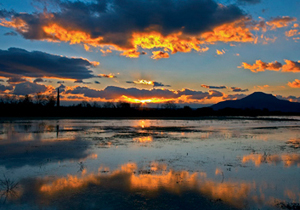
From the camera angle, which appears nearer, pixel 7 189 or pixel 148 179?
pixel 7 189

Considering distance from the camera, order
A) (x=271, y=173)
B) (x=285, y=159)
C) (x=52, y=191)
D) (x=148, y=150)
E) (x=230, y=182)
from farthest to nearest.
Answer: (x=148, y=150)
(x=285, y=159)
(x=271, y=173)
(x=230, y=182)
(x=52, y=191)

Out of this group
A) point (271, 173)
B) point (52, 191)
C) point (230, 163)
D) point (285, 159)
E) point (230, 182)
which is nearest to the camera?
point (52, 191)

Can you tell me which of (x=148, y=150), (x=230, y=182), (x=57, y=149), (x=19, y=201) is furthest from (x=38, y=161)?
(x=230, y=182)

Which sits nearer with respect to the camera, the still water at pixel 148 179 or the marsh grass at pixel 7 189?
the still water at pixel 148 179

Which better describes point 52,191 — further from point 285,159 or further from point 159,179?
point 285,159

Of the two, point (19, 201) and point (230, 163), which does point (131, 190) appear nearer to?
point (19, 201)

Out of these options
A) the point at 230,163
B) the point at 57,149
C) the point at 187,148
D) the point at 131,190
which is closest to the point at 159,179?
the point at 131,190

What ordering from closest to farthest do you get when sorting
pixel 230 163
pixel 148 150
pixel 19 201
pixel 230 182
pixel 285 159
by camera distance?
pixel 19 201 → pixel 230 182 → pixel 230 163 → pixel 285 159 → pixel 148 150

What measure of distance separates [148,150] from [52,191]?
9980 mm

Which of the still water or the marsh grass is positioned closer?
the still water

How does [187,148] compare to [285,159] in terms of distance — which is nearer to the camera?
[285,159]

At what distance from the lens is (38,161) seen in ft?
47.9

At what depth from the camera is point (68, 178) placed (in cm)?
1120

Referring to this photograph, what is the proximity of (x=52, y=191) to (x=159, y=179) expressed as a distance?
4487mm
